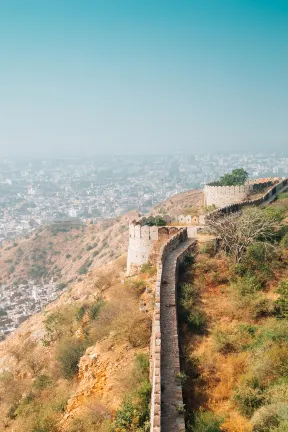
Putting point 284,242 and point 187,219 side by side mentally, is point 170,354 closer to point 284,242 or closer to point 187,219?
point 284,242

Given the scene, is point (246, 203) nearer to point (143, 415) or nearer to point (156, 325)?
point (156, 325)

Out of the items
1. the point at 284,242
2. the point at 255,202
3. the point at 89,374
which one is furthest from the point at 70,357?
the point at 255,202

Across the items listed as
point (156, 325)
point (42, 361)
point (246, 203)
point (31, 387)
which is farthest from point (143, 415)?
point (246, 203)

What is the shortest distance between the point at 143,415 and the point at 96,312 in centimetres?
985

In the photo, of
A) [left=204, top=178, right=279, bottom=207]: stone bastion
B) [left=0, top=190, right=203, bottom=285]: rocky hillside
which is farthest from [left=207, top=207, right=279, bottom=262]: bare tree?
[left=0, top=190, right=203, bottom=285]: rocky hillside

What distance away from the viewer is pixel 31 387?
1773cm

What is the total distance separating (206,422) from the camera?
934 centimetres

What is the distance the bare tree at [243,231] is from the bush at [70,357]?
7.88 metres

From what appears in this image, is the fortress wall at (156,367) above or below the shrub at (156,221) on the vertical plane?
below

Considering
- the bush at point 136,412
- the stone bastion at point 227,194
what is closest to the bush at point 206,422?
the bush at point 136,412

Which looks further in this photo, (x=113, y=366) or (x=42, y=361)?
(x=42, y=361)

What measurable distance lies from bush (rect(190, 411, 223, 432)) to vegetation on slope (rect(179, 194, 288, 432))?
0.08 ft

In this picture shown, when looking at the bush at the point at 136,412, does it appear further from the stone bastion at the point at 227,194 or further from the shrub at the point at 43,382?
the stone bastion at the point at 227,194

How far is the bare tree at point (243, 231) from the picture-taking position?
19000 millimetres
